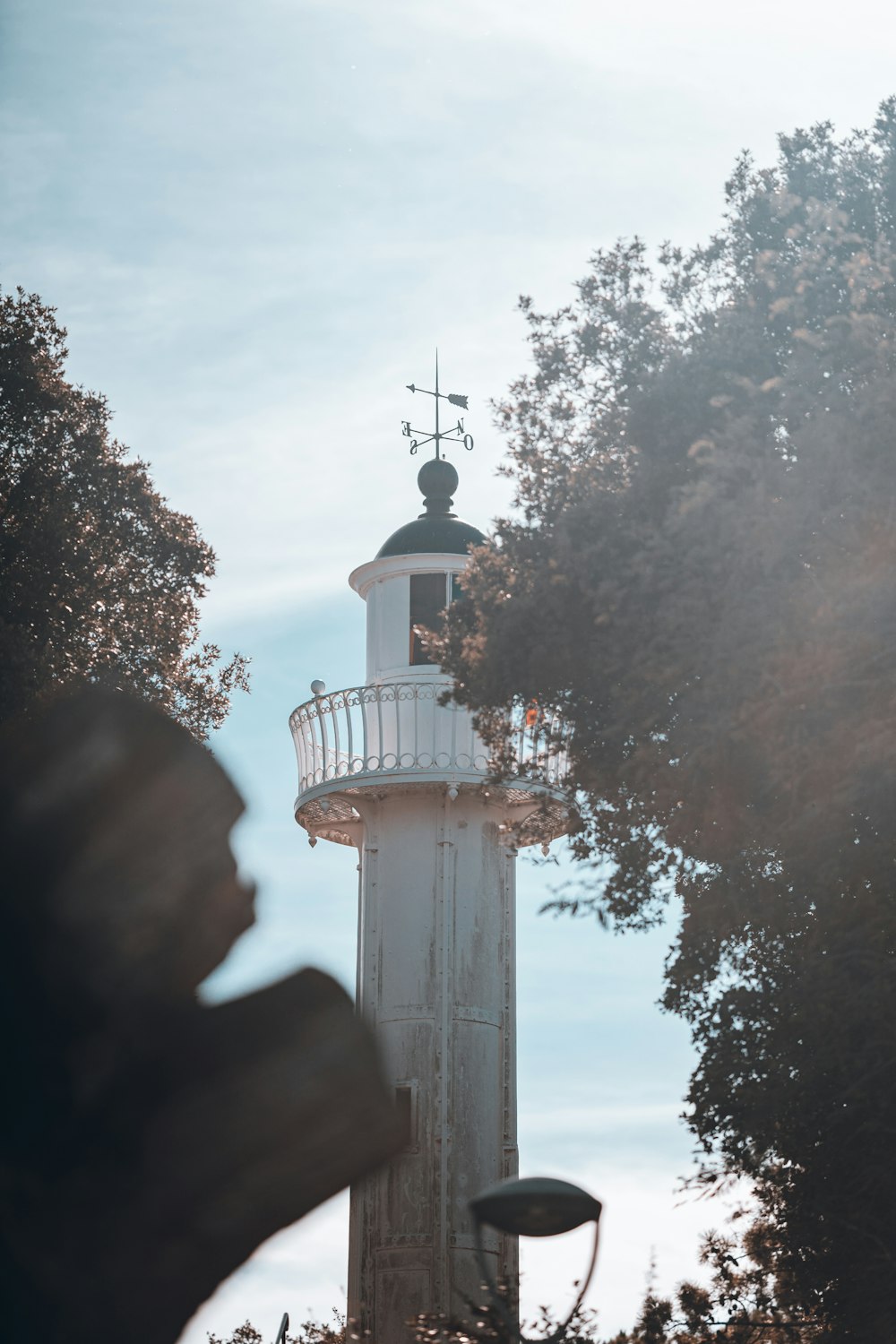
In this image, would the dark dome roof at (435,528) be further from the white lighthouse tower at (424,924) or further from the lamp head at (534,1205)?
the lamp head at (534,1205)

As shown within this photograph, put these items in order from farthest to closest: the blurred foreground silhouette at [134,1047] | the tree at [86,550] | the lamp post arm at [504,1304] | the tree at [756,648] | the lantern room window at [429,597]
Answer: the lantern room window at [429,597], the tree at [86,550], the tree at [756,648], the lamp post arm at [504,1304], the blurred foreground silhouette at [134,1047]

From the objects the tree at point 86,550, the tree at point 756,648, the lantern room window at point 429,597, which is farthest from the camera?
the lantern room window at point 429,597

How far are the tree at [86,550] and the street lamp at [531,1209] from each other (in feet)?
32.1

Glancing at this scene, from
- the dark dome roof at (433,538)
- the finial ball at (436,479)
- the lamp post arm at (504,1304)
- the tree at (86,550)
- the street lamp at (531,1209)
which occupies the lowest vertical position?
the lamp post arm at (504,1304)

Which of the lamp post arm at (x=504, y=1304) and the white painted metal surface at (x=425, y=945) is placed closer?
the lamp post arm at (x=504, y=1304)

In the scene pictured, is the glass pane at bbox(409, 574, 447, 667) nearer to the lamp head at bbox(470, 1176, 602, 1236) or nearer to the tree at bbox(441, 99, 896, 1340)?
the tree at bbox(441, 99, 896, 1340)

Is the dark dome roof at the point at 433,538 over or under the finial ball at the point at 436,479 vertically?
under

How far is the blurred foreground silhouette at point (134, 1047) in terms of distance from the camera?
4547 mm

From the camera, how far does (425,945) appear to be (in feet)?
74.3

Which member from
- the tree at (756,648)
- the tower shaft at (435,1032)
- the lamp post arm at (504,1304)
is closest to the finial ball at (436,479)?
the tower shaft at (435,1032)

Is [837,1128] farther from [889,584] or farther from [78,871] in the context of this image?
[78,871]

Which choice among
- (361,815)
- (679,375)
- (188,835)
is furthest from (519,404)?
(188,835)

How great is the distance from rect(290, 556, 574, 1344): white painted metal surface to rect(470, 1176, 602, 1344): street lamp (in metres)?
10.2

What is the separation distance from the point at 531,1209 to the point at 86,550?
11.7 meters
